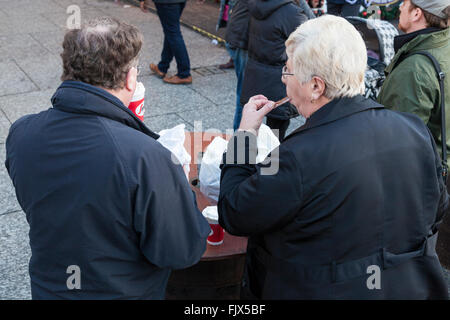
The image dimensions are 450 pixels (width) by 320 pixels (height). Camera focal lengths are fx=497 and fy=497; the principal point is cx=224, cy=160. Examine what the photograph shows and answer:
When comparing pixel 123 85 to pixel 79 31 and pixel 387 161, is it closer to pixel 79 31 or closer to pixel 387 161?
pixel 79 31

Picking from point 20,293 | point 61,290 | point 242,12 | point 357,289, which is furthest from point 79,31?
point 242,12

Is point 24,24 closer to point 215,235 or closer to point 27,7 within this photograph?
point 27,7

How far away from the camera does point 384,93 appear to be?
8.54 ft

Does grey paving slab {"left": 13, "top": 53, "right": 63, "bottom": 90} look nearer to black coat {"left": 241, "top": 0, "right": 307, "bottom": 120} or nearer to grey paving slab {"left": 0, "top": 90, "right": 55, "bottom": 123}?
grey paving slab {"left": 0, "top": 90, "right": 55, "bottom": 123}

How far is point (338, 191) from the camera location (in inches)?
62.7

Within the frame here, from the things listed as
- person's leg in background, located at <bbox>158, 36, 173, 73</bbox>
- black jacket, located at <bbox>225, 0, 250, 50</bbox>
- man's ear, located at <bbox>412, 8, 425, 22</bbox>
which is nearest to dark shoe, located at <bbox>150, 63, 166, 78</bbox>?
person's leg in background, located at <bbox>158, 36, 173, 73</bbox>

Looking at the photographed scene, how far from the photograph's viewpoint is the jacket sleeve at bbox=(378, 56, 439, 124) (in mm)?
2447

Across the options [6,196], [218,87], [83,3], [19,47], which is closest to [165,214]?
[6,196]

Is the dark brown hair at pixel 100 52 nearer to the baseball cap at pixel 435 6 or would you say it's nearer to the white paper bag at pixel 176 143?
the white paper bag at pixel 176 143

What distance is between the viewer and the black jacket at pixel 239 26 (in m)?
4.16

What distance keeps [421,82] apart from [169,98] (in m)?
3.78

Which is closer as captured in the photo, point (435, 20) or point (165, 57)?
point (435, 20)

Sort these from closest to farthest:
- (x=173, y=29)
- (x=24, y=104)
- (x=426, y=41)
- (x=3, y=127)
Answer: (x=426, y=41), (x=3, y=127), (x=24, y=104), (x=173, y=29)

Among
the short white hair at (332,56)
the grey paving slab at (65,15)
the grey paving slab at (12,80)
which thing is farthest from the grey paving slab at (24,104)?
the short white hair at (332,56)
